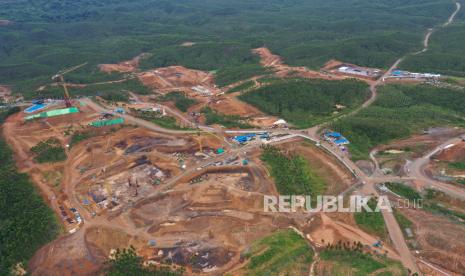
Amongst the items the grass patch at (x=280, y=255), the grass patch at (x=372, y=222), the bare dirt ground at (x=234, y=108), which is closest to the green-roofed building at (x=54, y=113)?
the bare dirt ground at (x=234, y=108)

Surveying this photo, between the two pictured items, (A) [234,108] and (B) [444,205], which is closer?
(B) [444,205]

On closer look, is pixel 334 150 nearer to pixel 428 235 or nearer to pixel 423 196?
pixel 423 196

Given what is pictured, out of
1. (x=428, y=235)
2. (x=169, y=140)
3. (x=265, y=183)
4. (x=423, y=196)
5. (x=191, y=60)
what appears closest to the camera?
(x=428, y=235)

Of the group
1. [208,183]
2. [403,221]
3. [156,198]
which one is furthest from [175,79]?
[403,221]

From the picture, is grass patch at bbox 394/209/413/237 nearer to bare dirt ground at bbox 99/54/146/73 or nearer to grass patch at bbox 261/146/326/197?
grass patch at bbox 261/146/326/197

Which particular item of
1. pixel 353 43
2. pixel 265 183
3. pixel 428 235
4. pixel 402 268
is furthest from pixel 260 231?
pixel 353 43

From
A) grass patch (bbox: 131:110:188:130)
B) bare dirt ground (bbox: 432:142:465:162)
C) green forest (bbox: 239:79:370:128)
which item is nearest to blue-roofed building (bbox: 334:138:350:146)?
bare dirt ground (bbox: 432:142:465:162)

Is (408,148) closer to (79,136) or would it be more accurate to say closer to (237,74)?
(79,136)
